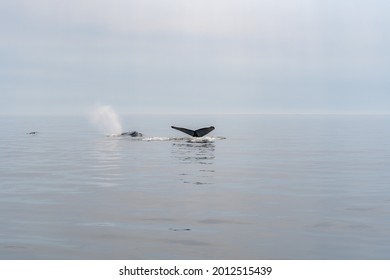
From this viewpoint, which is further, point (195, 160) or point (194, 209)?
point (195, 160)

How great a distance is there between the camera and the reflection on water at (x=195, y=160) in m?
32.6

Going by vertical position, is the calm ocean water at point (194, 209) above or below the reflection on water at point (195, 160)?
below

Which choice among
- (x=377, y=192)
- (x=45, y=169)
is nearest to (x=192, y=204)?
(x=377, y=192)

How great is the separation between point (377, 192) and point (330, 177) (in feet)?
20.7

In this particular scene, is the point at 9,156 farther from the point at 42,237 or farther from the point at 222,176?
the point at 42,237

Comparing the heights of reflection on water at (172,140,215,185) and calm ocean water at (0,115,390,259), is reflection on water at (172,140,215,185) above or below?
above

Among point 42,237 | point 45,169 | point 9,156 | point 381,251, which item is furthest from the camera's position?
point 9,156

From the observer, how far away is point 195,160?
42.8 m

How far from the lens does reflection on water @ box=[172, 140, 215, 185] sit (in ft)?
107

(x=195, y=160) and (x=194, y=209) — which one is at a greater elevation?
(x=195, y=160)

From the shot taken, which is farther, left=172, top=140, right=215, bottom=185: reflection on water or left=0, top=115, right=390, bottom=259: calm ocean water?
left=172, top=140, right=215, bottom=185: reflection on water

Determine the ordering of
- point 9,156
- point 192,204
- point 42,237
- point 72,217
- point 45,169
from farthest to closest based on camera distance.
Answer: point 9,156
point 45,169
point 192,204
point 72,217
point 42,237

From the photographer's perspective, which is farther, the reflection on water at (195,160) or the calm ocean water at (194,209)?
the reflection on water at (195,160)
